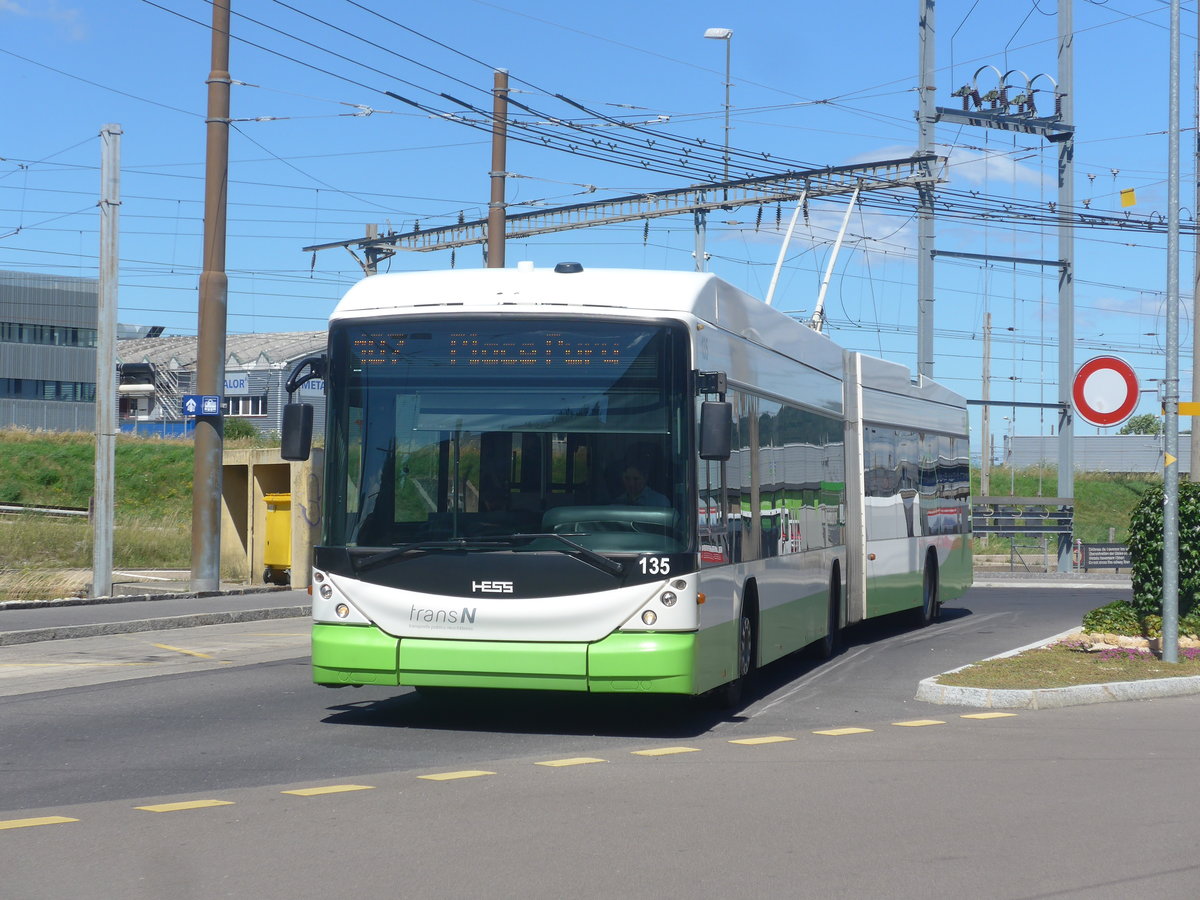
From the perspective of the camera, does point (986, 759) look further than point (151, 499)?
No

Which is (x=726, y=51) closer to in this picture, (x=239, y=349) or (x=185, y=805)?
(x=185, y=805)

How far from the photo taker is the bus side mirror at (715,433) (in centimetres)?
1015

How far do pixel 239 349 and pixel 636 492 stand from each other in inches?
3575

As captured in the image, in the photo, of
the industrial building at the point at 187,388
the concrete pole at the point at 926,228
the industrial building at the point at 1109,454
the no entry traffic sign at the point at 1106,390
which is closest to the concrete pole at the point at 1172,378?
the no entry traffic sign at the point at 1106,390

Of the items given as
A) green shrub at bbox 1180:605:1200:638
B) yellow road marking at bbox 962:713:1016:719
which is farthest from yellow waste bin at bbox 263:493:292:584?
yellow road marking at bbox 962:713:1016:719

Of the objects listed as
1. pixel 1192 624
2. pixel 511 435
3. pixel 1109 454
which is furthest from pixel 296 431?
pixel 1109 454

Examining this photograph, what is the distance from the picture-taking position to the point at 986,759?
32.6 ft

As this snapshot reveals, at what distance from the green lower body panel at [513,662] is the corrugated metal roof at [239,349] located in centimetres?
8012

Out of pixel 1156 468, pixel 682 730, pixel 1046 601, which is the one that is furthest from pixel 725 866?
pixel 1156 468

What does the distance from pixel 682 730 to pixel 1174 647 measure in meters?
5.62

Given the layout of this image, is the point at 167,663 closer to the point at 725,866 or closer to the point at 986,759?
the point at 986,759

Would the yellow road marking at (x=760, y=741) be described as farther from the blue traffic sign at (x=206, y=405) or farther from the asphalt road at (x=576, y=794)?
the blue traffic sign at (x=206, y=405)

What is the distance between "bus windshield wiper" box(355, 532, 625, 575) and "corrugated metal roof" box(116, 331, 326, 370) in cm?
8016

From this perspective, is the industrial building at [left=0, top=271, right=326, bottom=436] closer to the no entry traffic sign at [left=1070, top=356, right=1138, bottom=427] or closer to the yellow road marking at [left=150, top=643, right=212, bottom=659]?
the yellow road marking at [left=150, top=643, right=212, bottom=659]
